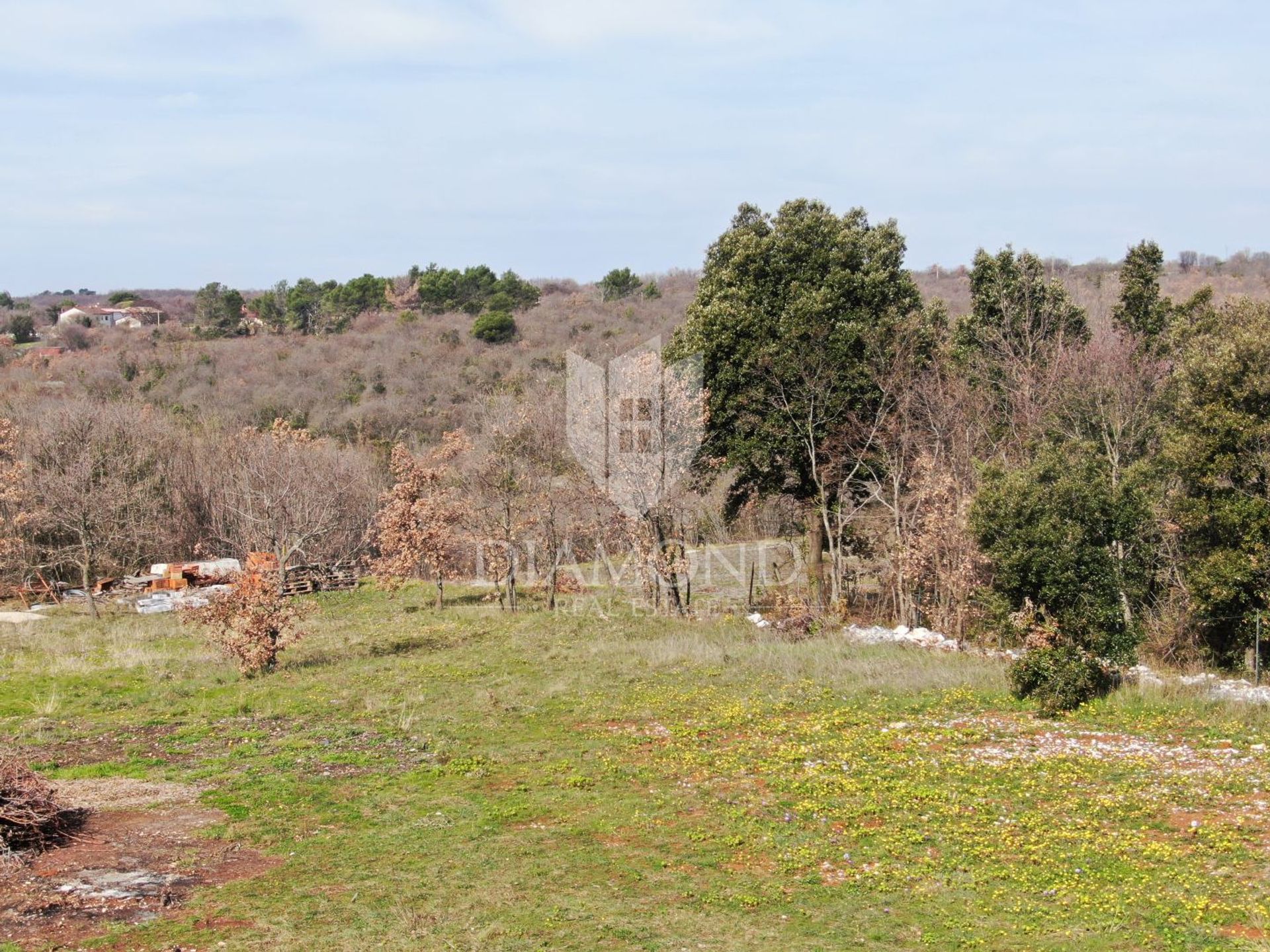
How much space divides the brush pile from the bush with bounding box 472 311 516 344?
3221 inches

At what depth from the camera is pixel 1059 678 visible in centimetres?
1602

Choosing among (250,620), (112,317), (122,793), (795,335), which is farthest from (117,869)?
(112,317)

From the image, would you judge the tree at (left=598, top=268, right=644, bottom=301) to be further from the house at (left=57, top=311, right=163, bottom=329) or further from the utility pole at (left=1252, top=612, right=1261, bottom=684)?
the utility pole at (left=1252, top=612, right=1261, bottom=684)

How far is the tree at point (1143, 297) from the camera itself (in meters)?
32.0

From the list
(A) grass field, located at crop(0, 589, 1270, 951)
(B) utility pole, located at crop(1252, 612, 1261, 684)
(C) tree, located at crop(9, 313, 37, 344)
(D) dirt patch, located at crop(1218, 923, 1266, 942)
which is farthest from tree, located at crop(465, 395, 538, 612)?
(C) tree, located at crop(9, 313, 37, 344)

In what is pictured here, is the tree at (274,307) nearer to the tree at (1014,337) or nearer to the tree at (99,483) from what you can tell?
the tree at (99,483)

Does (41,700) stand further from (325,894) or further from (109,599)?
(109,599)

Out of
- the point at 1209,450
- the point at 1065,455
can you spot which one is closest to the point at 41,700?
the point at 1065,455

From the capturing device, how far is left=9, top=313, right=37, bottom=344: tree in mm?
108831

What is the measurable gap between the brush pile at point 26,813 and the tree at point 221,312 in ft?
327

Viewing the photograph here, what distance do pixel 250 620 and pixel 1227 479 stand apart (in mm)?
19883

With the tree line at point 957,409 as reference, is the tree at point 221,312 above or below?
above

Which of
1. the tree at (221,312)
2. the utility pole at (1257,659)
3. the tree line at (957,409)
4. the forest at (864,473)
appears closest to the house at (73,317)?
the tree at (221,312)

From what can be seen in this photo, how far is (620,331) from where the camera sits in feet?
301
